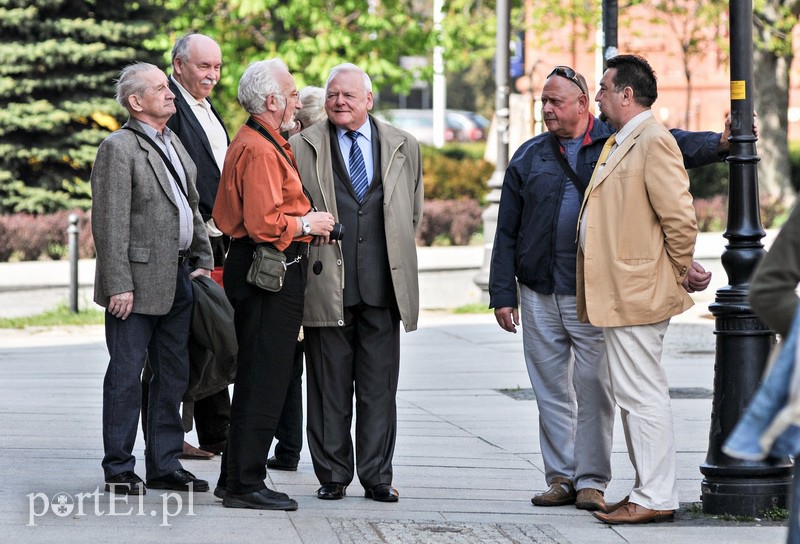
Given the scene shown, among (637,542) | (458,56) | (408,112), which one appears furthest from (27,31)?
(408,112)

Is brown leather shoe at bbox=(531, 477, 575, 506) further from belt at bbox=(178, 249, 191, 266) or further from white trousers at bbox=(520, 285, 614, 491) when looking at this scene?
belt at bbox=(178, 249, 191, 266)

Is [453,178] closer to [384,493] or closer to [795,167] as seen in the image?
[795,167]

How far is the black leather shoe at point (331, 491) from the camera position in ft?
20.9

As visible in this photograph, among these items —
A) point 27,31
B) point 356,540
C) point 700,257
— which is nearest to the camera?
point 356,540

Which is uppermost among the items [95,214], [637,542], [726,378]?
[95,214]

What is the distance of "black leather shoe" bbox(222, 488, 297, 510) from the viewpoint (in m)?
5.95

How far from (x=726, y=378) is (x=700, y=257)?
47.4 ft

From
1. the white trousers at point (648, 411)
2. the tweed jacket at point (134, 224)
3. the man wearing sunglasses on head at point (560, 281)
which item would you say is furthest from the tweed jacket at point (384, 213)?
the white trousers at point (648, 411)

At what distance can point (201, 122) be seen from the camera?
718 cm

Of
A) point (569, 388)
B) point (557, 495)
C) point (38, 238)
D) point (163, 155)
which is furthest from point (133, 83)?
point (38, 238)

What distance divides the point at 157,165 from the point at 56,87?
20.3 m

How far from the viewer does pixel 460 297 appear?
17859 mm

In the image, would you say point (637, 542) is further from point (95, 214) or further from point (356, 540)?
point (95, 214)

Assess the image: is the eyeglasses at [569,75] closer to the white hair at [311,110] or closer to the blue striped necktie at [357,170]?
the blue striped necktie at [357,170]
